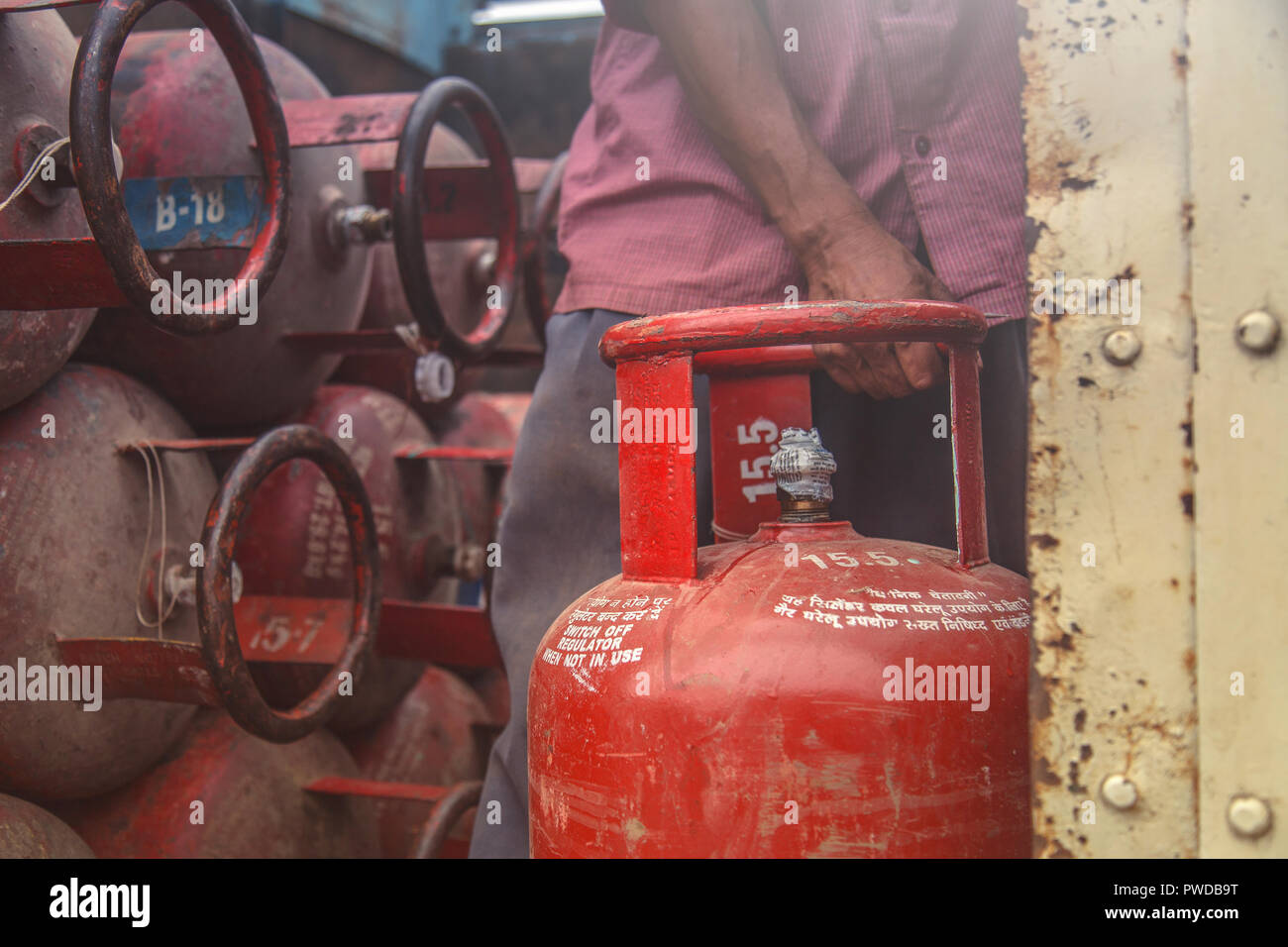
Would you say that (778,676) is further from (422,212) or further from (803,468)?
(422,212)

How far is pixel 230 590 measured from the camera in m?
1.38

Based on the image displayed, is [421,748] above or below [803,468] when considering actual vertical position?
below

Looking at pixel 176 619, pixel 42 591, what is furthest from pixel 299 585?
pixel 42 591

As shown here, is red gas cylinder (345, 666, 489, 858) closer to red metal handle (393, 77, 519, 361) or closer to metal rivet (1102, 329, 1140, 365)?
red metal handle (393, 77, 519, 361)

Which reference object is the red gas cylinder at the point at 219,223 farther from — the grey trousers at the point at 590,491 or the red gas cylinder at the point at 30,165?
the grey trousers at the point at 590,491

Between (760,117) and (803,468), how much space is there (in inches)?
17.6

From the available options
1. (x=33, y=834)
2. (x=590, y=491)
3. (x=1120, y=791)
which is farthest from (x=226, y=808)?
(x=1120, y=791)

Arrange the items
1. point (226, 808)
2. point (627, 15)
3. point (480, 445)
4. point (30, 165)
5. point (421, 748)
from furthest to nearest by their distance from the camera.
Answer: point (480, 445) → point (421, 748) → point (226, 808) → point (627, 15) → point (30, 165)

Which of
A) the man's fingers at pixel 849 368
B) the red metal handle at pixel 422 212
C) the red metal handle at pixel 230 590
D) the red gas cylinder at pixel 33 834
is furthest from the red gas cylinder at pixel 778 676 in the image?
the red metal handle at pixel 422 212

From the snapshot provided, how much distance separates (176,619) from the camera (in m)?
1.62

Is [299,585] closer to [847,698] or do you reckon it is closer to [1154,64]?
[847,698]

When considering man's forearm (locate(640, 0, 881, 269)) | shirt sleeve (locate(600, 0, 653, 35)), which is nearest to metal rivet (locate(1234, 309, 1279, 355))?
man's forearm (locate(640, 0, 881, 269))
